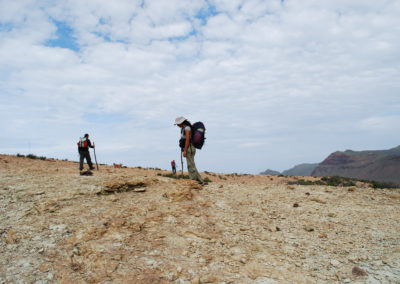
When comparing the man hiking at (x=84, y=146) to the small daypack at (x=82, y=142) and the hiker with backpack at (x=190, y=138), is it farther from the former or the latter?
the hiker with backpack at (x=190, y=138)

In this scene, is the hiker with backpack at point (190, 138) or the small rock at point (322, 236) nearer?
the small rock at point (322, 236)

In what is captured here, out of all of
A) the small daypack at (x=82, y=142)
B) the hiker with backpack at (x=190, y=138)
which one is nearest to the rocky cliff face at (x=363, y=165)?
the small daypack at (x=82, y=142)

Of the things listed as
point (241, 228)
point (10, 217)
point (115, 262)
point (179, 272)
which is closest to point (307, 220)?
point (241, 228)

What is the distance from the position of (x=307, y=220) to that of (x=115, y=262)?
466cm

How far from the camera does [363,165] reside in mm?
121250

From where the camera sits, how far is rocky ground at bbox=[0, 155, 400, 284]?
188 inches

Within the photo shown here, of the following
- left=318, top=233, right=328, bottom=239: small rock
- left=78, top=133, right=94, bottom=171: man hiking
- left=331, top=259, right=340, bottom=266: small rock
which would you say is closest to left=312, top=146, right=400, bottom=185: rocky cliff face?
left=78, top=133, right=94, bottom=171: man hiking

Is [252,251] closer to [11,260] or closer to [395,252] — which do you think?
[395,252]

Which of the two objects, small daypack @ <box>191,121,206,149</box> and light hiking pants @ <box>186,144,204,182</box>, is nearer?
small daypack @ <box>191,121,206,149</box>

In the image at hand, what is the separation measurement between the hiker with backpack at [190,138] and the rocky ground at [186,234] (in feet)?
2.97

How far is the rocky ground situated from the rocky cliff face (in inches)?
3806

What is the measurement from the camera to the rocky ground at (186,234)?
4.77 m

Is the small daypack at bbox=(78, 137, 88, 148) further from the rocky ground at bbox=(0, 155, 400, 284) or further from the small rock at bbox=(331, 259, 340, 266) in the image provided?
the small rock at bbox=(331, 259, 340, 266)

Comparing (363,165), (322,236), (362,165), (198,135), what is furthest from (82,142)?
(362,165)
